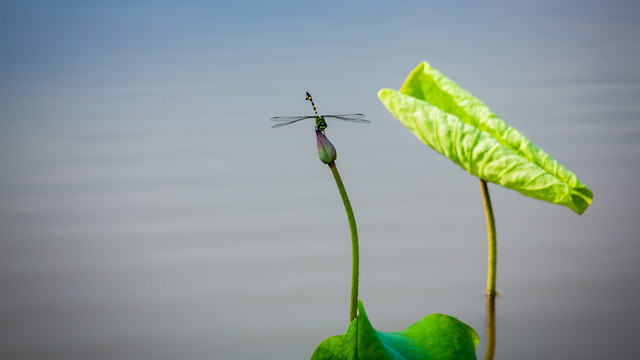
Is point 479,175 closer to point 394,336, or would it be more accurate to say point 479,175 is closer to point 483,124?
point 483,124

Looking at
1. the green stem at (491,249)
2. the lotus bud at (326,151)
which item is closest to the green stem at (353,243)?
the lotus bud at (326,151)

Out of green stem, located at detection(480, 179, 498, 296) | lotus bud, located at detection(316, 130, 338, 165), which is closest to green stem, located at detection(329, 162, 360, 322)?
lotus bud, located at detection(316, 130, 338, 165)

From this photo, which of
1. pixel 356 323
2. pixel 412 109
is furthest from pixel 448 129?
pixel 356 323

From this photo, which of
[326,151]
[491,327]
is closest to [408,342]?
[491,327]

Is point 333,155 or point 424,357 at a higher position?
point 333,155

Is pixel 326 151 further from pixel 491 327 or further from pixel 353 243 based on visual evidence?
pixel 491 327

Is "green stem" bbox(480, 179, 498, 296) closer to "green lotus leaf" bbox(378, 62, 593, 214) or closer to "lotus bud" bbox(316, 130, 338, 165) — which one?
"green lotus leaf" bbox(378, 62, 593, 214)
